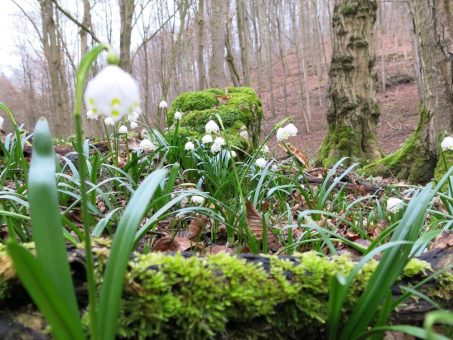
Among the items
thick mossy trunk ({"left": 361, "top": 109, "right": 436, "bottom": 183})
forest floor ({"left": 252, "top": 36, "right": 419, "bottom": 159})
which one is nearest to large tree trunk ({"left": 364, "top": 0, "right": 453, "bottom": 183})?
thick mossy trunk ({"left": 361, "top": 109, "right": 436, "bottom": 183})

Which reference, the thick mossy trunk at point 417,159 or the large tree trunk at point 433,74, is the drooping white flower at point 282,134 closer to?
the large tree trunk at point 433,74

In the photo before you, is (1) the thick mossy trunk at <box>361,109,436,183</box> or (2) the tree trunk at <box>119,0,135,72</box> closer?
(1) the thick mossy trunk at <box>361,109,436,183</box>

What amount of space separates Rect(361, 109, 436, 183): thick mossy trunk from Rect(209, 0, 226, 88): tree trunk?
6102mm

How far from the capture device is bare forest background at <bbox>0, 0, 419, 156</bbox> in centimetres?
1289

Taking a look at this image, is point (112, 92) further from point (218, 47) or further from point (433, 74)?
point (218, 47)

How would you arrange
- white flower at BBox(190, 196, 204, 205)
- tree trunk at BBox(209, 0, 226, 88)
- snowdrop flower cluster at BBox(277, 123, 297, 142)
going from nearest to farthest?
white flower at BBox(190, 196, 204, 205) < snowdrop flower cluster at BBox(277, 123, 297, 142) < tree trunk at BBox(209, 0, 226, 88)

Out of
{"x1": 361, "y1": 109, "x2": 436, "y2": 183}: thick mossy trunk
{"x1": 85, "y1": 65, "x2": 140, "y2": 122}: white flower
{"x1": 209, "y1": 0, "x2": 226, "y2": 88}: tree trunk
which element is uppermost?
{"x1": 209, "y1": 0, "x2": 226, "y2": 88}: tree trunk

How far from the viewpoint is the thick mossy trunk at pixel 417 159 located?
446 cm

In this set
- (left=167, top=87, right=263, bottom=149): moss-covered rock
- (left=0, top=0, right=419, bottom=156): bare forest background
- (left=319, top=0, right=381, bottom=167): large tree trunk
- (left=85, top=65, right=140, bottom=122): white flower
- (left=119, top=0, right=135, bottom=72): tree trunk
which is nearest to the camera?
(left=85, top=65, right=140, bottom=122): white flower

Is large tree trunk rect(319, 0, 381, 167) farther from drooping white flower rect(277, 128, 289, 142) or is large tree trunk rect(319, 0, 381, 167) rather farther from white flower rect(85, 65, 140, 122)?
white flower rect(85, 65, 140, 122)

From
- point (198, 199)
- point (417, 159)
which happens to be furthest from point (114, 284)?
point (417, 159)

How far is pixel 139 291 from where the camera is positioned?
1.01 metres

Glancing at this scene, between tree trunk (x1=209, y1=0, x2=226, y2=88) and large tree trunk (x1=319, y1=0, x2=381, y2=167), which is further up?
tree trunk (x1=209, y1=0, x2=226, y2=88)

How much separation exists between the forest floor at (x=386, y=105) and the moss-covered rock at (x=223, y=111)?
30.2ft
